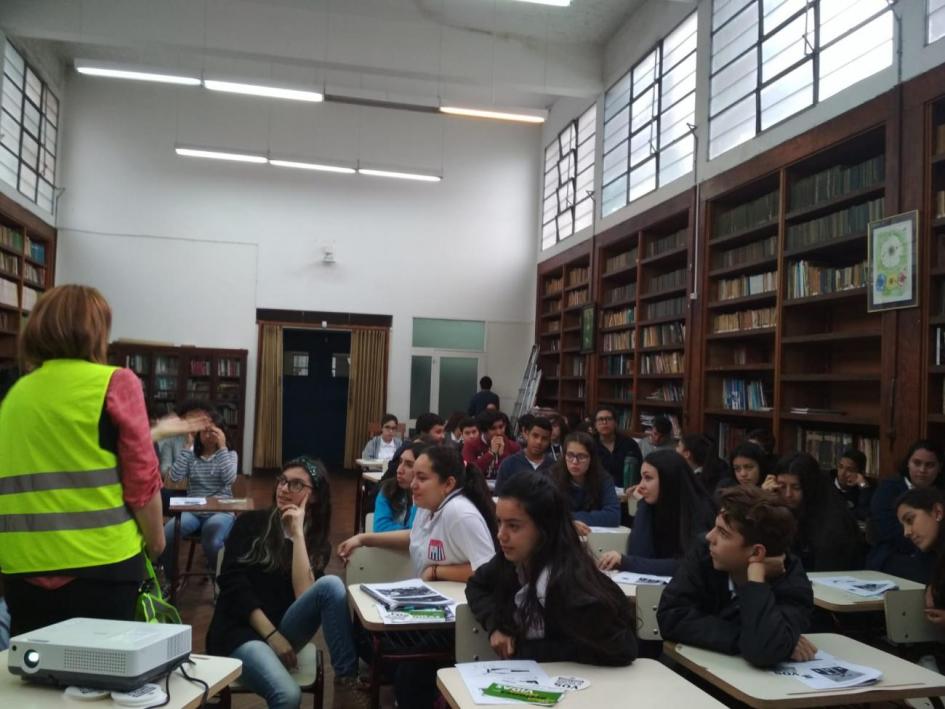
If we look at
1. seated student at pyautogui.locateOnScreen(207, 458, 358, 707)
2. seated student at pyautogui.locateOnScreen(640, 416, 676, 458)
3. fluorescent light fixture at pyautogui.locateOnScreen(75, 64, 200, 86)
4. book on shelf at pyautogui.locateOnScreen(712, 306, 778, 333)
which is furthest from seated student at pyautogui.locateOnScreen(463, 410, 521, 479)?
fluorescent light fixture at pyautogui.locateOnScreen(75, 64, 200, 86)

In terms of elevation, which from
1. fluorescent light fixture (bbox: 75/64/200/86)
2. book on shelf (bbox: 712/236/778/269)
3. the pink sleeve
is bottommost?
the pink sleeve

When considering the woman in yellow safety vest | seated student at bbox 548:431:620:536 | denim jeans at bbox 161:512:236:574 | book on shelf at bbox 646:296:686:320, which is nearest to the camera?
the woman in yellow safety vest

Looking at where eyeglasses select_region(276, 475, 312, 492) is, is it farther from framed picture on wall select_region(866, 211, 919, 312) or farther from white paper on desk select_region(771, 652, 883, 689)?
framed picture on wall select_region(866, 211, 919, 312)

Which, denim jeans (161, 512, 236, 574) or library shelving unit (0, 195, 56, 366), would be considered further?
library shelving unit (0, 195, 56, 366)

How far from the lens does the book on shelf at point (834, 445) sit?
5188 millimetres

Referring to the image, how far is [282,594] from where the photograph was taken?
2.82 metres

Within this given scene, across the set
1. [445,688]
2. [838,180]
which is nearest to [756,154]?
[838,180]

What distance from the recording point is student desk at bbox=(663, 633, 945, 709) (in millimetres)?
1879

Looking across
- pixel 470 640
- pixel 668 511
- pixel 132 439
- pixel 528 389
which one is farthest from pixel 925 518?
pixel 528 389

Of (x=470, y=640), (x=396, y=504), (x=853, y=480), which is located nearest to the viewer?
(x=470, y=640)

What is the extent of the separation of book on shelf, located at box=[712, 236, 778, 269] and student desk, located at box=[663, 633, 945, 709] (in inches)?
174

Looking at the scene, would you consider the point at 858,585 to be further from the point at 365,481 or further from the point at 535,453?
the point at 365,481

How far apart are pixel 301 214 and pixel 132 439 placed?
33.7ft

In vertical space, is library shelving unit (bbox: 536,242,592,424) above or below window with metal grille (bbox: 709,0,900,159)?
below
